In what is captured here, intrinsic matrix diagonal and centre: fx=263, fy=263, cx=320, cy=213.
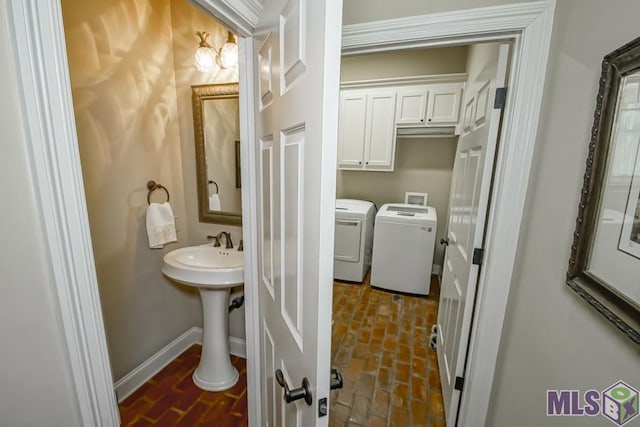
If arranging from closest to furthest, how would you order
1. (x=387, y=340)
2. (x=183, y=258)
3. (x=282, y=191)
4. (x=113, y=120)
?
(x=282, y=191) < (x=113, y=120) < (x=183, y=258) < (x=387, y=340)

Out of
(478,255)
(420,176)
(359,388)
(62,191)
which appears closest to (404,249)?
(420,176)

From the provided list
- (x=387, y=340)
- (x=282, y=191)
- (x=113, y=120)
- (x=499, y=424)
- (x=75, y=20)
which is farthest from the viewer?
(x=387, y=340)

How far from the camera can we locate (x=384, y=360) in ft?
6.91

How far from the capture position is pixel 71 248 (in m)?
0.57

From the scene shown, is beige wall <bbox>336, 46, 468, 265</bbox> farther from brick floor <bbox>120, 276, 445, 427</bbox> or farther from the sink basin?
the sink basin

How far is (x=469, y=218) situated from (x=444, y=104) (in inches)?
76.5

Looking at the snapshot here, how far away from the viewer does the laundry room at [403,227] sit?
66.2 inches

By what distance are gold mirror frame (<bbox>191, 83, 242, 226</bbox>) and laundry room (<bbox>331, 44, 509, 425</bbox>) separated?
37.4 inches

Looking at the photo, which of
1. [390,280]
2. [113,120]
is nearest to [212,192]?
[113,120]

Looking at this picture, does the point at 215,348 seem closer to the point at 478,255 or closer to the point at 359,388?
the point at 359,388

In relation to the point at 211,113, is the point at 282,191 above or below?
below

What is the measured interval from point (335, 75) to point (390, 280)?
9.48 feet

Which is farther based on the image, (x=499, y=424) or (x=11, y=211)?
(x=499, y=424)

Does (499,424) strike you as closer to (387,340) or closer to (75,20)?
(387,340)
